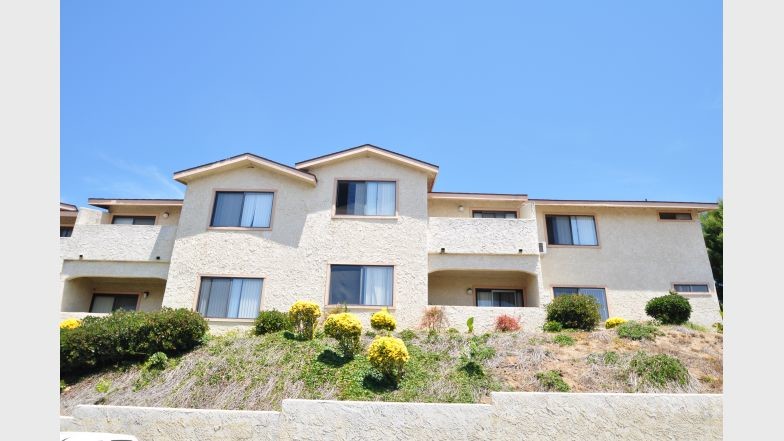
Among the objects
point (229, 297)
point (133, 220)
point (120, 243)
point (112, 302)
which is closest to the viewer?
point (229, 297)

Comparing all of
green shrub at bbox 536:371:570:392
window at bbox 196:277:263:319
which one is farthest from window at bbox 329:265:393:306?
green shrub at bbox 536:371:570:392

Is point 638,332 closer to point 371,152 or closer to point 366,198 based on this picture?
point 366,198

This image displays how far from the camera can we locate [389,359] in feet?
39.0

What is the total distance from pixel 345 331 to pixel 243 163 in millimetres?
9897

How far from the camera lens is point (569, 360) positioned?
13258mm

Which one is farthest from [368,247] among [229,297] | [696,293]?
[696,293]

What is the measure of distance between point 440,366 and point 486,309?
5.51m

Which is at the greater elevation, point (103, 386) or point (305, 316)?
point (305, 316)

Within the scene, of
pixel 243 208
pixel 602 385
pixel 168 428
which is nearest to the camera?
pixel 168 428

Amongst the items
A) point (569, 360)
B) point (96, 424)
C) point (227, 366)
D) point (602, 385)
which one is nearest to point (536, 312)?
point (569, 360)

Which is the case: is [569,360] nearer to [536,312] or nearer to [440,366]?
[440,366]

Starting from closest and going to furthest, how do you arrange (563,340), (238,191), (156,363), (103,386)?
(103,386), (156,363), (563,340), (238,191)

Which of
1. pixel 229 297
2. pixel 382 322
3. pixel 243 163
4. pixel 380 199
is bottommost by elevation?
pixel 382 322

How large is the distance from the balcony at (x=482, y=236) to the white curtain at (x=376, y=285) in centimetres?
219
